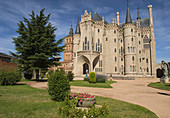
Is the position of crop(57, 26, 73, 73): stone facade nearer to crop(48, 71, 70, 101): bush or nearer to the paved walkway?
the paved walkway

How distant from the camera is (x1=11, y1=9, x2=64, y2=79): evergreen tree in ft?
78.5

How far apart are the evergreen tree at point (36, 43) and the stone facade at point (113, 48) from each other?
45.5 feet

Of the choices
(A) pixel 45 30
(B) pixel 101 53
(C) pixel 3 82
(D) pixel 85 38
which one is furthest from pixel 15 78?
(B) pixel 101 53

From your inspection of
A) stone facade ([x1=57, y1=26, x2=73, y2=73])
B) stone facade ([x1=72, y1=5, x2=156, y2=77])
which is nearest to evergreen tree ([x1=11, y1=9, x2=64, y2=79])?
stone facade ([x1=72, y1=5, x2=156, y2=77])

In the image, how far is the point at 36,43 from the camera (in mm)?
23500

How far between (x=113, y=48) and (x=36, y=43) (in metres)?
26.6

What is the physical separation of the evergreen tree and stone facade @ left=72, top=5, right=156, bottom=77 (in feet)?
45.5

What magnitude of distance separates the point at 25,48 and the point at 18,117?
823 inches

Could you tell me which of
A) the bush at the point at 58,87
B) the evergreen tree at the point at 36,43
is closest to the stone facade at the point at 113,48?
the evergreen tree at the point at 36,43

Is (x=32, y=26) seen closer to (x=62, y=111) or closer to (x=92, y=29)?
(x=92, y=29)

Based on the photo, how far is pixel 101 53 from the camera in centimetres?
4119

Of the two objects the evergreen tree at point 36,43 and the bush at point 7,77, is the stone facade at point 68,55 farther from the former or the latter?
the bush at point 7,77

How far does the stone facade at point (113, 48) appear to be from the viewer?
39.3m

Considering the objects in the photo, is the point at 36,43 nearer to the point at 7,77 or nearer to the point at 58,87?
the point at 7,77
